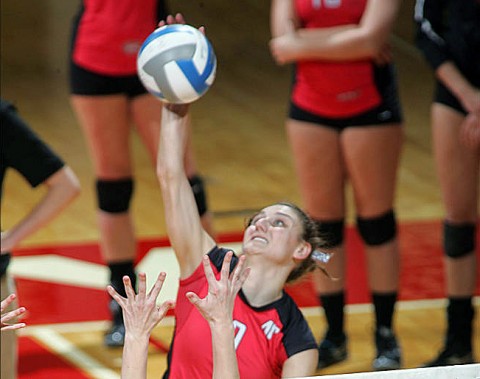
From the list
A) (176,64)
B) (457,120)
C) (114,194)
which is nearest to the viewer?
(176,64)

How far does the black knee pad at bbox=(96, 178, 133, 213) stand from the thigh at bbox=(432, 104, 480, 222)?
1.33 m

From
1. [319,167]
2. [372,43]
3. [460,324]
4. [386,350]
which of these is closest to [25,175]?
[319,167]

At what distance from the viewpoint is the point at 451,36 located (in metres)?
5.00

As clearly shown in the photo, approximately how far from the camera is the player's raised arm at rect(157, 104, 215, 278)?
3797mm

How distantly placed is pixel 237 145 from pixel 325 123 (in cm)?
314

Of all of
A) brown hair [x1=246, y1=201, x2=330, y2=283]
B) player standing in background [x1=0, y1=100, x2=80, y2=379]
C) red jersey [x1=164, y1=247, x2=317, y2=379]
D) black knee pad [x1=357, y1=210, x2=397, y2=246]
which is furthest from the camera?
black knee pad [x1=357, y1=210, x2=397, y2=246]

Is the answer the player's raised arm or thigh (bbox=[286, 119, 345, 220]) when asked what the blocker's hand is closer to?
the player's raised arm

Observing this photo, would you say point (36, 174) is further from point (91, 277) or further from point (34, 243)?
point (34, 243)

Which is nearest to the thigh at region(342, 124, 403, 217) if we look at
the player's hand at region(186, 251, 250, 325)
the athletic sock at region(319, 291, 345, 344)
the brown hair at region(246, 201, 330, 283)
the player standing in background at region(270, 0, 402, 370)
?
the player standing in background at region(270, 0, 402, 370)

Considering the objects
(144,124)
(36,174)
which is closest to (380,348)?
(144,124)

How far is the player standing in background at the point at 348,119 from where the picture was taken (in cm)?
500

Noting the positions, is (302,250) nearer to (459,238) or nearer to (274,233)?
(274,233)

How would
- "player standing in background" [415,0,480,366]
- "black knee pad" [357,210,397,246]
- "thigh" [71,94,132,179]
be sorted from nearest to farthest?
1. "player standing in background" [415,0,480,366]
2. "black knee pad" [357,210,397,246]
3. "thigh" [71,94,132,179]

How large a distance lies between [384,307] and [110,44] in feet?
5.11
